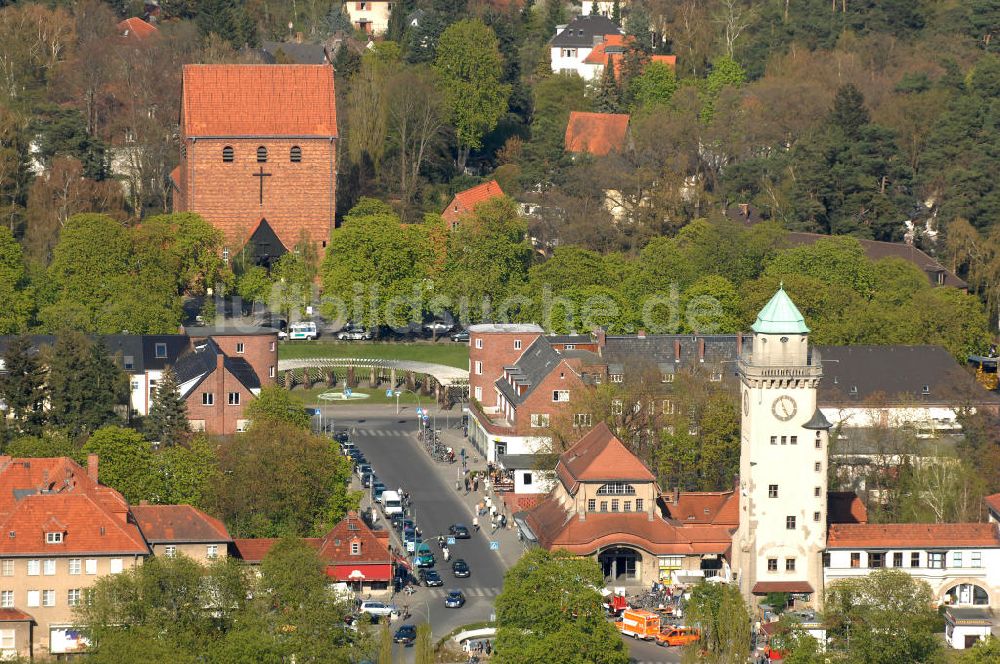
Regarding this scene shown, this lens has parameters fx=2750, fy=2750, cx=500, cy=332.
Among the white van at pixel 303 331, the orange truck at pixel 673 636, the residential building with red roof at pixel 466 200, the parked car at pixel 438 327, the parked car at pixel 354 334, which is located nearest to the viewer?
the orange truck at pixel 673 636

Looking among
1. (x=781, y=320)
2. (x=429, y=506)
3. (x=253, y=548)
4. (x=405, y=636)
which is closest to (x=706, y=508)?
(x=781, y=320)

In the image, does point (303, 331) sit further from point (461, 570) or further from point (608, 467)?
point (608, 467)

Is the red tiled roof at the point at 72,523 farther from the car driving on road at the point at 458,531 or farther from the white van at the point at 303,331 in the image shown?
the white van at the point at 303,331

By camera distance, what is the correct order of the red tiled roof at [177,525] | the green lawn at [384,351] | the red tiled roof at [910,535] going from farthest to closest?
the green lawn at [384,351]
the red tiled roof at [910,535]
the red tiled roof at [177,525]

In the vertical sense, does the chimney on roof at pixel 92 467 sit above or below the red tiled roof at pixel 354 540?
above

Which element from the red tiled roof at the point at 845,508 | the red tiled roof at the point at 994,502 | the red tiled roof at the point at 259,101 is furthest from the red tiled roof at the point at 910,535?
the red tiled roof at the point at 259,101

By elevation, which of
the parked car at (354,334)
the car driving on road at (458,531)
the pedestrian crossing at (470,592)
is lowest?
the pedestrian crossing at (470,592)

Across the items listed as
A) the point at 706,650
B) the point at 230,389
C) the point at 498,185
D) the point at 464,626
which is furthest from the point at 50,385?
the point at 498,185
